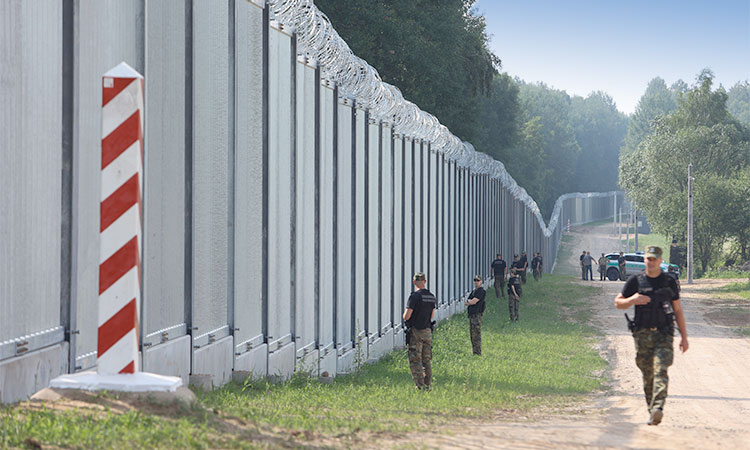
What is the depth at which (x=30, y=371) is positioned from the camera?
298 inches

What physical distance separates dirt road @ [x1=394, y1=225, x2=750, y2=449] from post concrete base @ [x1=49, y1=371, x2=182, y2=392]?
177 centimetres

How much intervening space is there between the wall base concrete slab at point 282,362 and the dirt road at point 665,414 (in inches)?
120

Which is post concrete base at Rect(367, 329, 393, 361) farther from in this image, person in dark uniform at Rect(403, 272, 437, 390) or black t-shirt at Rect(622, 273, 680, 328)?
black t-shirt at Rect(622, 273, 680, 328)

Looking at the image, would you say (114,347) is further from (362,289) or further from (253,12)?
(362,289)

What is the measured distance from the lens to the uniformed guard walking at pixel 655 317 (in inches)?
390

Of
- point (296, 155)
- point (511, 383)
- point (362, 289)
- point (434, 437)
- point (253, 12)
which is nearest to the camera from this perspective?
point (434, 437)

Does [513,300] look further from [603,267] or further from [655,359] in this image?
[603,267]

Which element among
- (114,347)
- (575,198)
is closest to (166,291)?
(114,347)

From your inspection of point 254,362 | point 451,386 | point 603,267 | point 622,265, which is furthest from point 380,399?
point 603,267

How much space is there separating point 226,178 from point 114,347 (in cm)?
485

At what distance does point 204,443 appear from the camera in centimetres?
638

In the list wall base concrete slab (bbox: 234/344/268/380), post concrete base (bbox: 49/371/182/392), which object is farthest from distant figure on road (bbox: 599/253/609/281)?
post concrete base (bbox: 49/371/182/392)

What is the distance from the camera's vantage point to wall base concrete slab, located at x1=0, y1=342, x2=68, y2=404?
725 centimetres

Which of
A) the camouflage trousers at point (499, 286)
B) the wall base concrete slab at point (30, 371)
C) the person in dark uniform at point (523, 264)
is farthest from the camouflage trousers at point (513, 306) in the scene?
the wall base concrete slab at point (30, 371)
